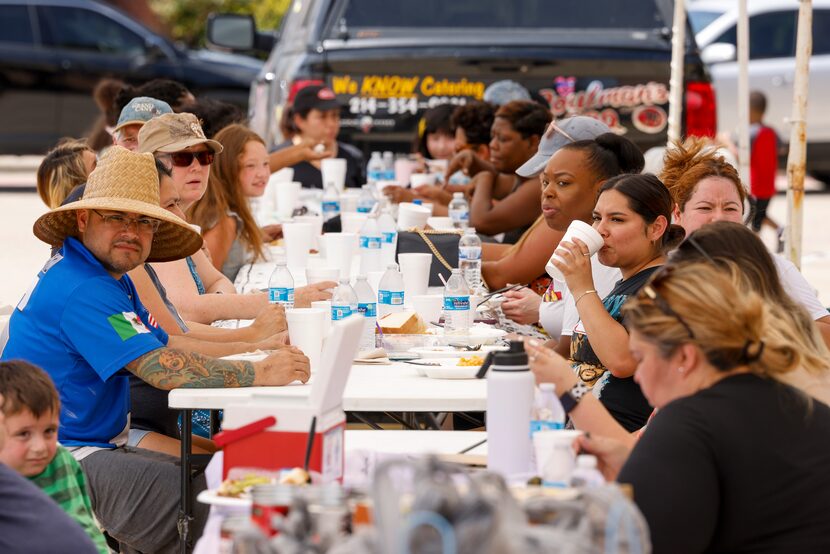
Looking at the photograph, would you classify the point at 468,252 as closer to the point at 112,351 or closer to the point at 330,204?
the point at 330,204

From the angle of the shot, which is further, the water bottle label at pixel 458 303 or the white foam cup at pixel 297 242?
the white foam cup at pixel 297 242

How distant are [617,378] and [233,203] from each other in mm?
3003

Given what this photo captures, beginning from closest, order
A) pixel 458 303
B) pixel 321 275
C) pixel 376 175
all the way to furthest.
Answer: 1. pixel 458 303
2. pixel 321 275
3. pixel 376 175

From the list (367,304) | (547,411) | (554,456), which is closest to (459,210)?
(367,304)

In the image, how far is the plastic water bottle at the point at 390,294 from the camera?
5281 millimetres

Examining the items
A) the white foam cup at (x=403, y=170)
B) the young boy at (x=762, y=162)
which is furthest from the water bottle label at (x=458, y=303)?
the young boy at (x=762, y=162)

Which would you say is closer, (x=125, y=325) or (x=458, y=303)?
(x=125, y=325)

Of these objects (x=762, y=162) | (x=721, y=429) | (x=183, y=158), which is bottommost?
(x=762, y=162)

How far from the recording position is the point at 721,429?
276cm

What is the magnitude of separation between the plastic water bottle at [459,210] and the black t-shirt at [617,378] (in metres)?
3.25

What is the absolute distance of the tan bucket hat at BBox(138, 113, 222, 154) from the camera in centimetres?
564

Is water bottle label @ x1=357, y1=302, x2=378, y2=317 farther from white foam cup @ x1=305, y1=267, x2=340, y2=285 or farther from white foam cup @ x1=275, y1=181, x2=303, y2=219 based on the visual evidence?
white foam cup @ x1=275, y1=181, x2=303, y2=219

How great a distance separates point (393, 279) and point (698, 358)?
2498 millimetres

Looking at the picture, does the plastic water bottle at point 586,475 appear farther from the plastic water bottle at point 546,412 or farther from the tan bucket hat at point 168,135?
the tan bucket hat at point 168,135
